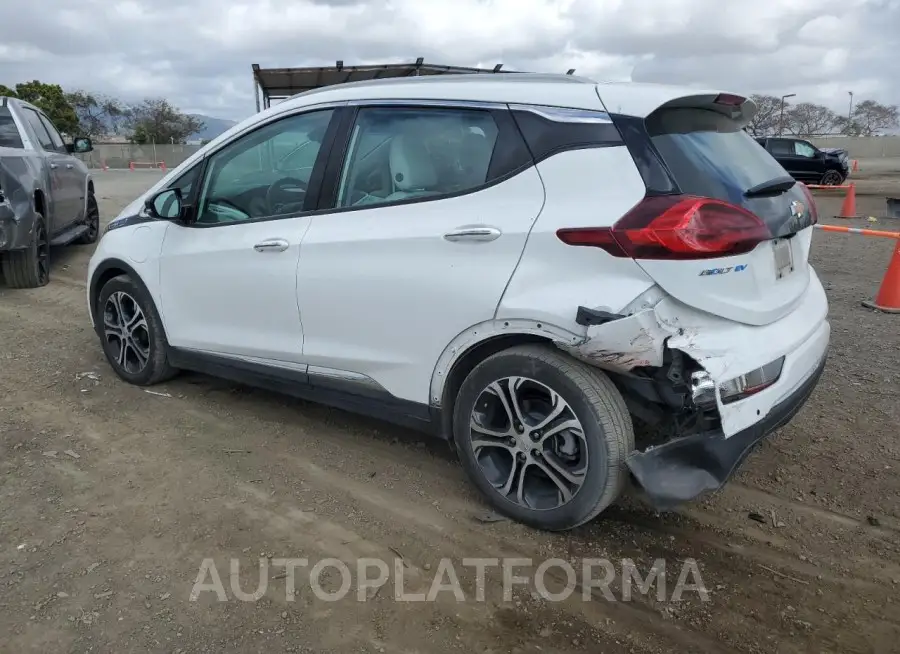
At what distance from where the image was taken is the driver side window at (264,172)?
360cm

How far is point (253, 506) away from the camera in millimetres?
3229

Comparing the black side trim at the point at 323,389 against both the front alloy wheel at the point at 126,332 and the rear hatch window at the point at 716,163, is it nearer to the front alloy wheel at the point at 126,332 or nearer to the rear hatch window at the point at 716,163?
the front alloy wheel at the point at 126,332

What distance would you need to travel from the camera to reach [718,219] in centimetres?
259

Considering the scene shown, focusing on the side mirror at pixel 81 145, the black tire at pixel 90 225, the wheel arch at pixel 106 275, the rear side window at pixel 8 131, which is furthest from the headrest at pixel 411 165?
the black tire at pixel 90 225

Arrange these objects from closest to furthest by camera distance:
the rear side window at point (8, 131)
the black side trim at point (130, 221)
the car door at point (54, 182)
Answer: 1. the black side trim at point (130, 221)
2. the rear side window at point (8, 131)
3. the car door at point (54, 182)

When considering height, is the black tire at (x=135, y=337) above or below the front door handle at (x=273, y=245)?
below

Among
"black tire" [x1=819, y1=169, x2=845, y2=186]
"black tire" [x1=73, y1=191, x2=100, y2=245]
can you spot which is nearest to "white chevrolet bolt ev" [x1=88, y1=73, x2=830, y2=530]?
"black tire" [x1=73, y1=191, x2=100, y2=245]

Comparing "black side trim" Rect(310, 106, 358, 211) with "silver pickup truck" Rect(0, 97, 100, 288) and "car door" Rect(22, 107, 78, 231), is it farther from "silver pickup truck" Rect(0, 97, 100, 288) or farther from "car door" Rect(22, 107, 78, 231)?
"car door" Rect(22, 107, 78, 231)

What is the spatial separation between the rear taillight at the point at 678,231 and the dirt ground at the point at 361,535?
49.1 inches

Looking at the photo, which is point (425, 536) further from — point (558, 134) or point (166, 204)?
point (166, 204)

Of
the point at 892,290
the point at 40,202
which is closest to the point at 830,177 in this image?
the point at 892,290

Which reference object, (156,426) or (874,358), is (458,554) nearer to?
(156,426)

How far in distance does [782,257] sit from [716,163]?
500mm

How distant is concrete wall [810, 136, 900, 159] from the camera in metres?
49.8
